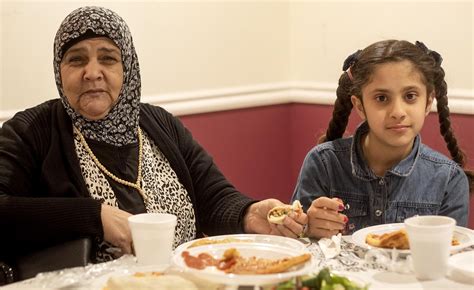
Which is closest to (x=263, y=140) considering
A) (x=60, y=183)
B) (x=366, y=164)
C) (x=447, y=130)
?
(x=447, y=130)

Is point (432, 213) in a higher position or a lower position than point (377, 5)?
lower

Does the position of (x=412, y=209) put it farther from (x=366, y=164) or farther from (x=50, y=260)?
(x=50, y=260)

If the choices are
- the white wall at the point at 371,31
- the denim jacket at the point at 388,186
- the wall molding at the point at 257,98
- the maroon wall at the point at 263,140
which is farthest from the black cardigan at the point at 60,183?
the white wall at the point at 371,31

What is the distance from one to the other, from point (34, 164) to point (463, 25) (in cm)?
185

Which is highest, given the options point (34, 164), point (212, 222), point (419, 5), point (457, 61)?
point (419, 5)

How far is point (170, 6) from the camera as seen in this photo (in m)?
3.46

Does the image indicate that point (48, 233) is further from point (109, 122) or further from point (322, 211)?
point (322, 211)

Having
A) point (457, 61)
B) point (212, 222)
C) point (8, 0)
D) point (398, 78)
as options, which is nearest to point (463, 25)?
point (457, 61)

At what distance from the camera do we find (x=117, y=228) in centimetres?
204

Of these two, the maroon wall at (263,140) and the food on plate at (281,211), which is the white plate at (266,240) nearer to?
the food on plate at (281,211)

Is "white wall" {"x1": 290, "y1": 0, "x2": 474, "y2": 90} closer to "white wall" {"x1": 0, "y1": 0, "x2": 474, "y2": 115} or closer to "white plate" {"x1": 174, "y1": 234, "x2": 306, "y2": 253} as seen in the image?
"white wall" {"x1": 0, "y1": 0, "x2": 474, "y2": 115}

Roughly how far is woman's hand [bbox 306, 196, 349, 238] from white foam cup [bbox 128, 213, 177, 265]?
46 centimetres

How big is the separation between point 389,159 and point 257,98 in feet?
5.03

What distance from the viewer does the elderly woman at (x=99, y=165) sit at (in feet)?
6.91
